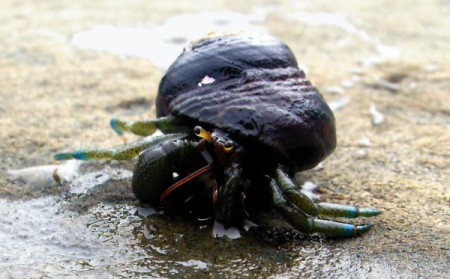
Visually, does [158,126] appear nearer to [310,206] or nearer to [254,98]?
[254,98]

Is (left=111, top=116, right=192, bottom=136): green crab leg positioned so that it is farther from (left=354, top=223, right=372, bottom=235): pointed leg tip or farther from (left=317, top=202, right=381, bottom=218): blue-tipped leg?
(left=354, top=223, right=372, bottom=235): pointed leg tip

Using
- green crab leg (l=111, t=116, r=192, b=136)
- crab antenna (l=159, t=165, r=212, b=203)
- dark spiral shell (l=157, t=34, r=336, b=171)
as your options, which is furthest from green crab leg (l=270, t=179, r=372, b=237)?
green crab leg (l=111, t=116, r=192, b=136)

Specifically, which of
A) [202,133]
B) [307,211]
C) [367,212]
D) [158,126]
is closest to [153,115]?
[158,126]

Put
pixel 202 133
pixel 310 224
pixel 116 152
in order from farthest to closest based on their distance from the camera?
pixel 116 152 → pixel 202 133 → pixel 310 224

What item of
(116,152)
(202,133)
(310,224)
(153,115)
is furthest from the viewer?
(153,115)

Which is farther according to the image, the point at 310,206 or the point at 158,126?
the point at 158,126

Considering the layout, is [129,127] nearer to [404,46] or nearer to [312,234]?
[312,234]

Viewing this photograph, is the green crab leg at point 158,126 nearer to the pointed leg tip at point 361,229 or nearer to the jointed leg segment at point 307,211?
the jointed leg segment at point 307,211

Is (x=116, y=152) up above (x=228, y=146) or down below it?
below

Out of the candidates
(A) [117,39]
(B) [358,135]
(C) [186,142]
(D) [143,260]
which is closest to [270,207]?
(C) [186,142]
